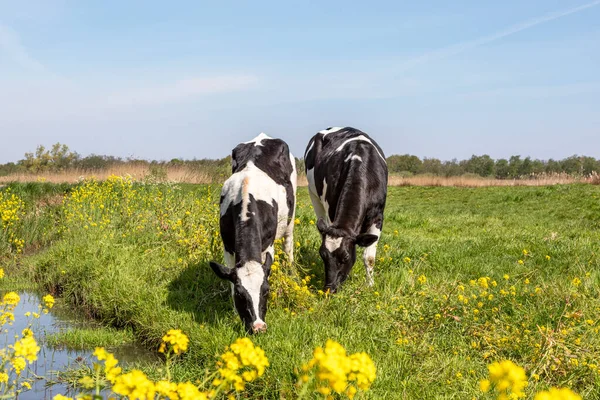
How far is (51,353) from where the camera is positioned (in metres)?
6.34

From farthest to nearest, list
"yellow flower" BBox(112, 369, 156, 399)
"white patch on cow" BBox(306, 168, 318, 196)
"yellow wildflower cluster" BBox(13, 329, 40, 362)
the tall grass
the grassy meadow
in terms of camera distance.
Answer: the tall grass, "white patch on cow" BBox(306, 168, 318, 196), the grassy meadow, "yellow wildflower cluster" BBox(13, 329, 40, 362), "yellow flower" BBox(112, 369, 156, 399)

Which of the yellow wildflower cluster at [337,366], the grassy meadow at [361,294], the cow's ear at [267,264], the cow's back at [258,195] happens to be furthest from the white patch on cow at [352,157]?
the yellow wildflower cluster at [337,366]

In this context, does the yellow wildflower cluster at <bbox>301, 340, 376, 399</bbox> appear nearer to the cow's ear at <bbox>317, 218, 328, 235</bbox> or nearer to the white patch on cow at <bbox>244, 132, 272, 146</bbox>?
the cow's ear at <bbox>317, 218, 328, 235</bbox>

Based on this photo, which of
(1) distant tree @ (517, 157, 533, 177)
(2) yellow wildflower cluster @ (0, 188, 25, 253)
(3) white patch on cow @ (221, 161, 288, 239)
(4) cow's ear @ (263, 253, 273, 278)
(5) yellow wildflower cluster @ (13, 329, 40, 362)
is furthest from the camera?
(1) distant tree @ (517, 157, 533, 177)

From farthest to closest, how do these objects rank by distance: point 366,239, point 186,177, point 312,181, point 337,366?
point 186,177
point 312,181
point 366,239
point 337,366

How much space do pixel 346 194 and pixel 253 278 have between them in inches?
91.2

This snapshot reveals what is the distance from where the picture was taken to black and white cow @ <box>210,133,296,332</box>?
5.60m

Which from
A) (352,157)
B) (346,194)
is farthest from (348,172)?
(346,194)

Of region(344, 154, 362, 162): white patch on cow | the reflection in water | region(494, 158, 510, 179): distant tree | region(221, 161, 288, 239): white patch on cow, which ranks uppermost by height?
region(344, 154, 362, 162): white patch on cow

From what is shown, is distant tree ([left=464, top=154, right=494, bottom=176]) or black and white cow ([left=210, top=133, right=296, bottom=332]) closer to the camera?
black and white cow ([left=210, top=133, right=296, bottom=332])

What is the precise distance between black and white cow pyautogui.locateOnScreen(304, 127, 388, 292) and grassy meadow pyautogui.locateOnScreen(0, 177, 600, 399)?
0.35 metres

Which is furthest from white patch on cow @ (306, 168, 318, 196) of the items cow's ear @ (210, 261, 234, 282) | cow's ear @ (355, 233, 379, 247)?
cow's ear @ (210, 261, 234, 282)

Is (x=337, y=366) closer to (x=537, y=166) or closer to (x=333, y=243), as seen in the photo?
(x=333, y=243)

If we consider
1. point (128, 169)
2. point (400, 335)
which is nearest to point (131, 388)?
point (400, 335)
